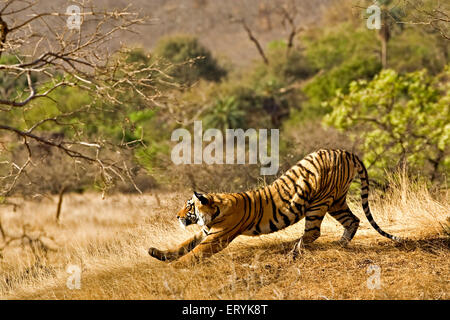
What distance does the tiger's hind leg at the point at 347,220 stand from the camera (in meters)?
7.50

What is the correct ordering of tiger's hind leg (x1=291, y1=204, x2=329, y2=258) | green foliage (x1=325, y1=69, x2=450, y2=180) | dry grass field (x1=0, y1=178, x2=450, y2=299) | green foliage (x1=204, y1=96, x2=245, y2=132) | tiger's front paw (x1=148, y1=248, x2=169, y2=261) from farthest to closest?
green foliage (x1=204, y1=96, x2=245, y2=132) < green foliage (x1=325, y1=69, x2=450, y2=180) < tiger's hind leg (x1=291, y1=204, x2=329, y2=258) < tiger's front paw (x1=148, y1=248, x2=169, y2=261) < dry grass field (x1=0, y1=178, x2=450, y2=299)

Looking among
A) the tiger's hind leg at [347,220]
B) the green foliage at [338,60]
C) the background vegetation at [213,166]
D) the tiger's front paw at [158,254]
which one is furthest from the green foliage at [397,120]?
the green foliage at [338,60]

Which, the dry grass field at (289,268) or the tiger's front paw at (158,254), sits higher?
the tiger's front paw at (158,254)

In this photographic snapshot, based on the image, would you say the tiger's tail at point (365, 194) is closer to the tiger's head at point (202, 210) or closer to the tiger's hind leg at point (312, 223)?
the tiger's hind leg at point (312, 223)

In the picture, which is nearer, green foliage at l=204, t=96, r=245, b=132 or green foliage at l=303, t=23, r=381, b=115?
green foliage at l=204, t=96, r=245, b=132

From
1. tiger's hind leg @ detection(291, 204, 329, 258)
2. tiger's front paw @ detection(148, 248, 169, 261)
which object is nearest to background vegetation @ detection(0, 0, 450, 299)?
tiger's front paw @ detection(148, 248, 169, 261)

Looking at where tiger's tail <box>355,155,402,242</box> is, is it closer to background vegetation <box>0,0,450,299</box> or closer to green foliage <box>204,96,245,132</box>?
background vegetation <box>0,0,450,299</box>

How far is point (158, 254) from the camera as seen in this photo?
6586mm

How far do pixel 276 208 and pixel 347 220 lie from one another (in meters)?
1.03

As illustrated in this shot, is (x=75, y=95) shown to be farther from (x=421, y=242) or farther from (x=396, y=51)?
(x=396, y=51)

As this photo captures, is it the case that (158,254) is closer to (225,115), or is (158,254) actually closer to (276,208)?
(276,208)

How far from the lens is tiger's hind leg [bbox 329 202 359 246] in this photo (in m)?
7.50
